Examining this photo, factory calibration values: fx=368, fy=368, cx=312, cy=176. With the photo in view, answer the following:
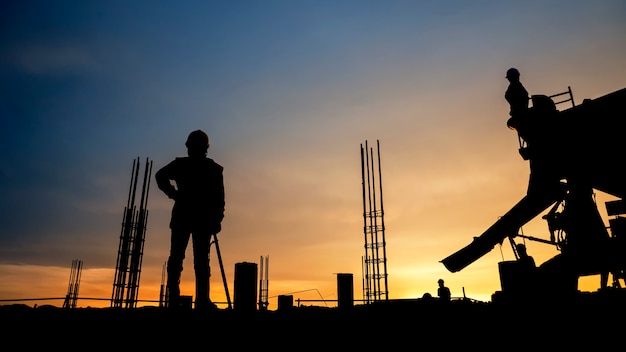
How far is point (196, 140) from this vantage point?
5.54m

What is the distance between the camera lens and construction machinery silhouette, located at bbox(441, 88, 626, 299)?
899cm

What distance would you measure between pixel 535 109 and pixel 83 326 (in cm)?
1147

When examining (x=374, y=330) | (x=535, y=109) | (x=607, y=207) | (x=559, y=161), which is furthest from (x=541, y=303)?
(x=607, y=207)

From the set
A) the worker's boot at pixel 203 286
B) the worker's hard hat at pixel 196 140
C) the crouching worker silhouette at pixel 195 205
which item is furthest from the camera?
the worker's hard hat at pixel 196 140

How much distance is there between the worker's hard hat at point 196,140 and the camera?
552 centimetres

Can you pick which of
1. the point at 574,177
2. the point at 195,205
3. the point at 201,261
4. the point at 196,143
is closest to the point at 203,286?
the point at 201,261

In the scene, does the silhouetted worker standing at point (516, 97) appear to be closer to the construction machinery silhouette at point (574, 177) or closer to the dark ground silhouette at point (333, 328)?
the construction machinery silhouette at point (574, 177)

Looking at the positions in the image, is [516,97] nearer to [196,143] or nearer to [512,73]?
[512,73]

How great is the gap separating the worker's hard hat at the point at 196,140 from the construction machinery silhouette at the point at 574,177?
8.01 metres

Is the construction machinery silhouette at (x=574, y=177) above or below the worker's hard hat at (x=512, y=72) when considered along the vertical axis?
below

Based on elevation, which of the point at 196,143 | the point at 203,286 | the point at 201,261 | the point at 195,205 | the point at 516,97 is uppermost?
the point at 516,97

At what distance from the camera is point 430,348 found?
150 inches

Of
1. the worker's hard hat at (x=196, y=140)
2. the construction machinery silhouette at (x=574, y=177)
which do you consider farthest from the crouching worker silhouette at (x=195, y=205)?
the construction machinery silhouette at (x=574, y=177)

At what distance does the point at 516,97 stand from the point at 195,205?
9.95m
